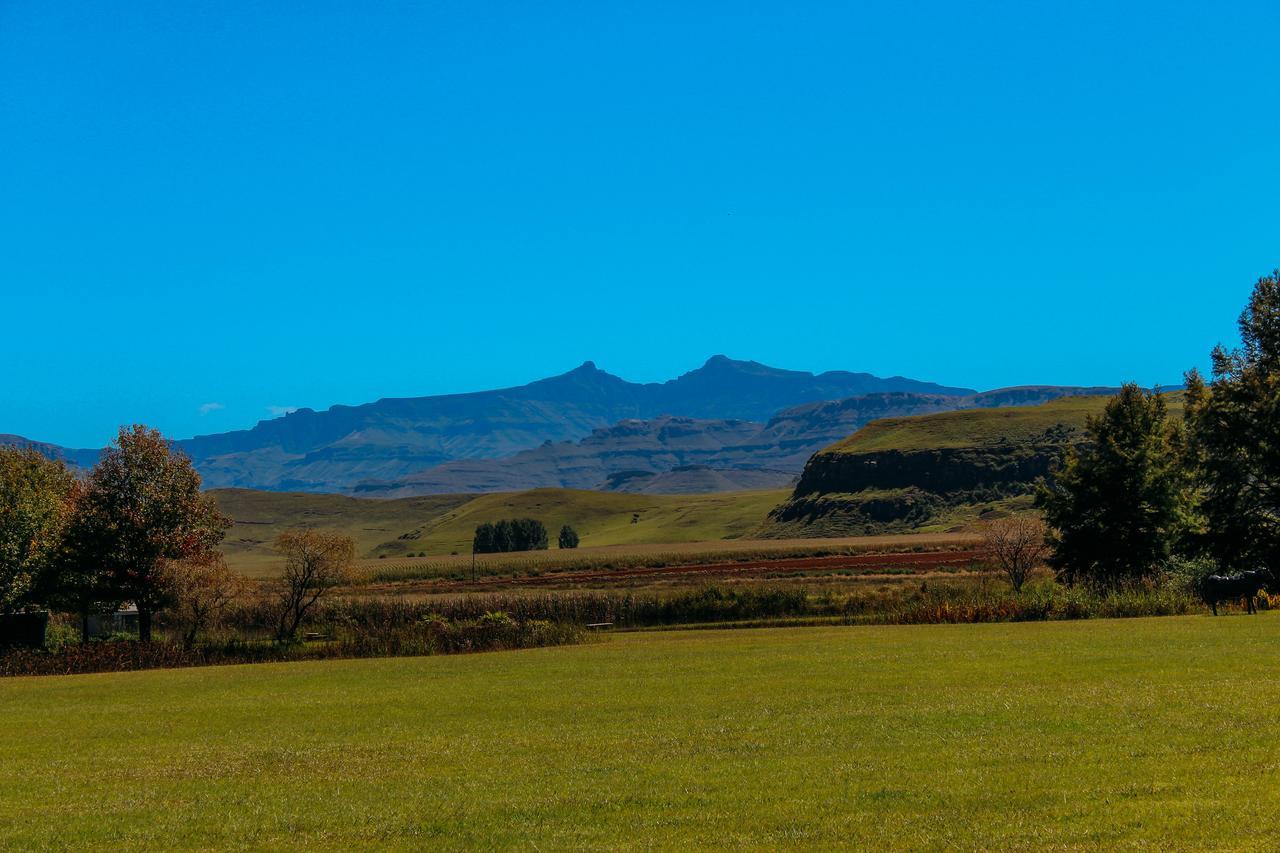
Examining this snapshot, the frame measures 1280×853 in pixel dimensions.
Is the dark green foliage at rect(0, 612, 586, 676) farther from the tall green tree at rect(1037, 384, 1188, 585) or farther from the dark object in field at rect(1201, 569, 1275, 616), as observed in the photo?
the tall green tree at rect(1037, 384, 1188, 585)

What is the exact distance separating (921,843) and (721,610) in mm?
50158

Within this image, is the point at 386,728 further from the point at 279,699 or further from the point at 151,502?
the point at 151,502

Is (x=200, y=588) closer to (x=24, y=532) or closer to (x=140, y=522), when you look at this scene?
(x=140, y=522)

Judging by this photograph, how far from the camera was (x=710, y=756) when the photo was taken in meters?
17.8

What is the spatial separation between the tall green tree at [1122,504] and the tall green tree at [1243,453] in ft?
5.97

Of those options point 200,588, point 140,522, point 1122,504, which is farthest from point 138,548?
point 1122,504

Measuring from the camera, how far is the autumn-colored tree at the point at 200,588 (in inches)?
2163

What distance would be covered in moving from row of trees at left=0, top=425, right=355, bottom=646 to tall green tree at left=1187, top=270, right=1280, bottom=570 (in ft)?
150

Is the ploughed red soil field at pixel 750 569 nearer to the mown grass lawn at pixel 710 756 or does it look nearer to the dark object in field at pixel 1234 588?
the dark object in field at pixel 1234 588

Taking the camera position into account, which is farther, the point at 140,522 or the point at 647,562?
the point at 647,562

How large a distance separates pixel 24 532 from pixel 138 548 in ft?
17.5

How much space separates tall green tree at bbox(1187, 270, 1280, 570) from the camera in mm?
54125

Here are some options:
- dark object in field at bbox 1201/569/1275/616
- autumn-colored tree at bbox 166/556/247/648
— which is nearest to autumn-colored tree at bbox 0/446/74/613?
autumn-colored tree at bbox 166/556/247/648

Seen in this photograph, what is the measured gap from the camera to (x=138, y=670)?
1756 inches
